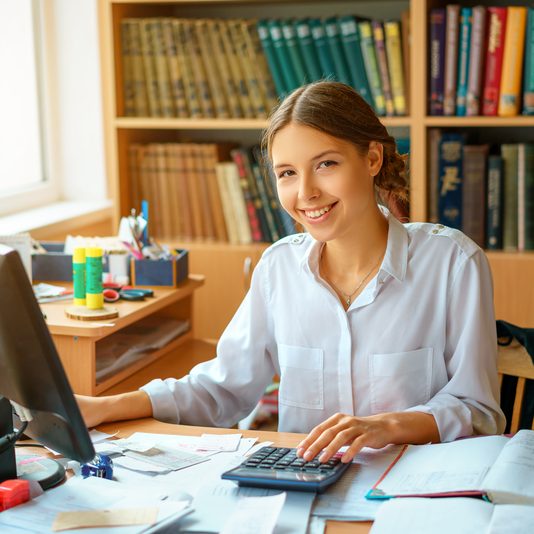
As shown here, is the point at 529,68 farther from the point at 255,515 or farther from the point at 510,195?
the point at 255,515

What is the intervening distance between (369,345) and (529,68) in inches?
58.4

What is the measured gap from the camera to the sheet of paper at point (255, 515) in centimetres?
117


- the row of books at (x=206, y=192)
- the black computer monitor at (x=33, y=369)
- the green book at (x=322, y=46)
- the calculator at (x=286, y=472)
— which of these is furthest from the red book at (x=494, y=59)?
the black computer monitor at (x=33, y=369)

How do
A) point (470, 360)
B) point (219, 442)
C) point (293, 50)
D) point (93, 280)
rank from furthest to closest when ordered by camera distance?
1. point (293, 50)
2. point (93, 280)
3. point (470, 360)
4. point (219, 442)

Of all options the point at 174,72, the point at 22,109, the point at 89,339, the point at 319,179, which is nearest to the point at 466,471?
the point at 319,179

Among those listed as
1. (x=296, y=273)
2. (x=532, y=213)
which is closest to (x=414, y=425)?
(x=296, y=273)

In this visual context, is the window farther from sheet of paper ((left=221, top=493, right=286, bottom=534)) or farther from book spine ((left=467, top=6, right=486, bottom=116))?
sheet of paper ((left=221, top=493, right=286, bottom=534))

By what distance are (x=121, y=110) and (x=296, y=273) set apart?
165 cm

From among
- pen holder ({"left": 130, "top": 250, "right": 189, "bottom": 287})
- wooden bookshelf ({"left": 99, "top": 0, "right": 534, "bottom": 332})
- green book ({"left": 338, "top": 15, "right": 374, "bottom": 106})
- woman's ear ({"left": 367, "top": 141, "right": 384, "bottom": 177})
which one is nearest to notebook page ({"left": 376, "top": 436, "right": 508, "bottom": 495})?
woman's ear ({"left": 367, "top": 141, "right": 384, "bottom": 177})

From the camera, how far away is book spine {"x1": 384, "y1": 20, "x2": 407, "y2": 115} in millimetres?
2953

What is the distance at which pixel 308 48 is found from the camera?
120 inches

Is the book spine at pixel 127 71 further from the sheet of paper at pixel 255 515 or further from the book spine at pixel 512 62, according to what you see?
the sheet of paper at pixel 255 515

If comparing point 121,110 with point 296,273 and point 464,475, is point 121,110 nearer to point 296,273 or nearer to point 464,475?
point 296,273

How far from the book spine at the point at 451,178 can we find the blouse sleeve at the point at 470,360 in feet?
4.32
